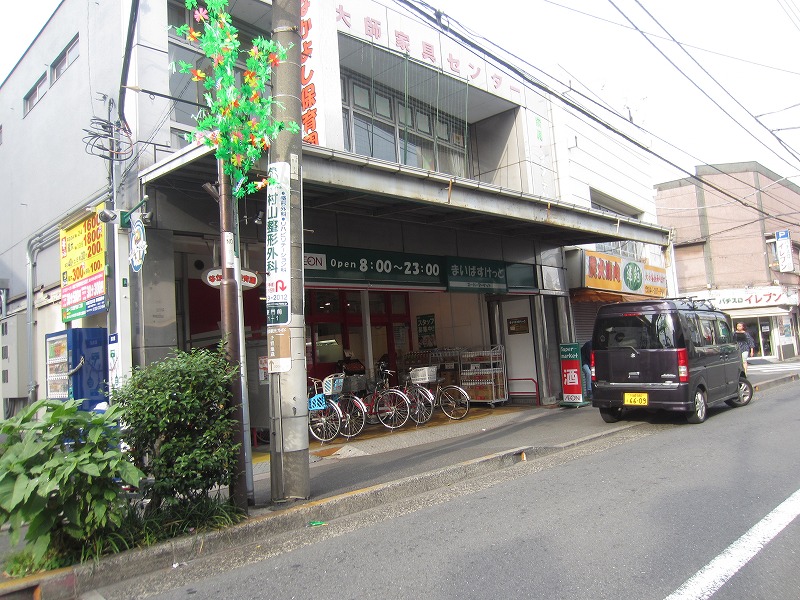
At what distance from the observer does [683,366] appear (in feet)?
32.0

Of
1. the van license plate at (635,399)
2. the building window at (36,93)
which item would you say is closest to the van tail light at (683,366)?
the van license plate at (635,399)

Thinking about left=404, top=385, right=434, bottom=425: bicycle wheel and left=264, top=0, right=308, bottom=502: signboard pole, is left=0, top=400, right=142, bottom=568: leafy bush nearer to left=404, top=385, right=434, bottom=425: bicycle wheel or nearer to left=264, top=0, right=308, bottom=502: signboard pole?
left=264, top=0, right=308, bottom=502: signboard pole

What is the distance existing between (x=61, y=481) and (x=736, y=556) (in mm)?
4916

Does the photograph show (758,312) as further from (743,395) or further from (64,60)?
(64,60)

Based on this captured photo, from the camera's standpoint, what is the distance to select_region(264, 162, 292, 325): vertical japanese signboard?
19.5 ft

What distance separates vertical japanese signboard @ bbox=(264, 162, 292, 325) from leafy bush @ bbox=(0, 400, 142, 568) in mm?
1924

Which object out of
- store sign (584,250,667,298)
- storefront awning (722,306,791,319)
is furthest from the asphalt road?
storefront awning (722,306,791,319)

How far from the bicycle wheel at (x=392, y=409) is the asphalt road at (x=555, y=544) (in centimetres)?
402

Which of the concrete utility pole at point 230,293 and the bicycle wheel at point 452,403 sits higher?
the concrete utility pole at point 230,293

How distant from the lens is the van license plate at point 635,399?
10.0m

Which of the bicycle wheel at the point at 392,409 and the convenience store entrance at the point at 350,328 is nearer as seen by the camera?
the bicycle wheel at the point at 392,409

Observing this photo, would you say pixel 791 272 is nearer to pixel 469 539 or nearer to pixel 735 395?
pixel 735 395

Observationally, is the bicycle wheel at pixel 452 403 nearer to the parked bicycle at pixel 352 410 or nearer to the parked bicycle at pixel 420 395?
the parked bicycle at pixel 420 395

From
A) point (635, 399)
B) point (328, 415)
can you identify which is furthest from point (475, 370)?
point (328, 415)
